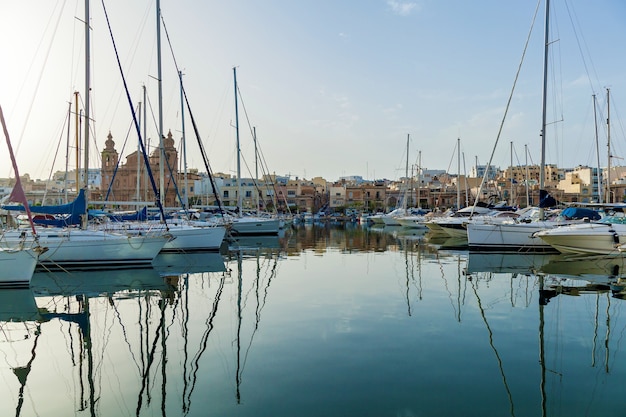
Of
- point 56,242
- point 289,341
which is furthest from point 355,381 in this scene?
point 56,242

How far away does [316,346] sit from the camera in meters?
8.95

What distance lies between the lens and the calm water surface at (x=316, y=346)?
6.53 meters

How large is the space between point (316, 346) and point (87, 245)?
43.0ft

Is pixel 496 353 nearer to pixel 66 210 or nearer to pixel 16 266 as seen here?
pixel 16 266

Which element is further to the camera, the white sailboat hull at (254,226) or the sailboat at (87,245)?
the white sailboat hull at (254,226)

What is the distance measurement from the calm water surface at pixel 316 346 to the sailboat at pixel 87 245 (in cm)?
213

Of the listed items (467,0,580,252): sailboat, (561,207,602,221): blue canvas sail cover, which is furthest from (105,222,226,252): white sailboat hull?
(561,207,602,221): blue canvas sail cover

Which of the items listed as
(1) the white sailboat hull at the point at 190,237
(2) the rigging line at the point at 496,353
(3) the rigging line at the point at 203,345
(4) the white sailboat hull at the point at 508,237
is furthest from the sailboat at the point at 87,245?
(4) the white sailboat hull at the point at 508,237

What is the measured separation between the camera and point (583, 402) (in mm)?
6441

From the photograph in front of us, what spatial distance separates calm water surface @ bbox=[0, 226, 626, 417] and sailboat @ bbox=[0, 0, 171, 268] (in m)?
2.13

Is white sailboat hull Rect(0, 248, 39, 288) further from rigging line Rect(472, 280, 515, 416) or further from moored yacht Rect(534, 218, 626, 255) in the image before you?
moored yacht Rect(534, 218, 626, 255)

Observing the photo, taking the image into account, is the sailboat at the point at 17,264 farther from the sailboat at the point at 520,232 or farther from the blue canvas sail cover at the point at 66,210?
the sailboat at the point at 520,232

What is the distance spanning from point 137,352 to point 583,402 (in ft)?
22.1

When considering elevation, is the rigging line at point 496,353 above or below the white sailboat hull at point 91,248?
below
